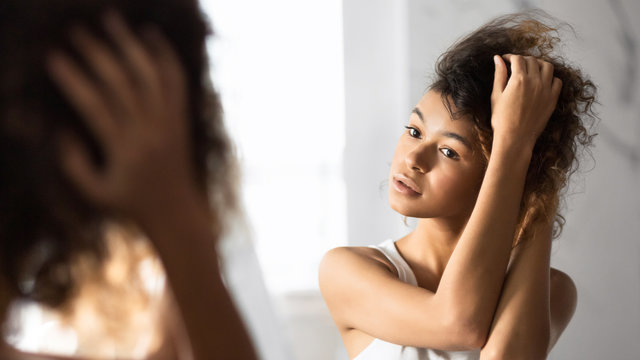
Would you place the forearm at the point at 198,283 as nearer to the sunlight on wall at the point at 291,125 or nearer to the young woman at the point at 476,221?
the young woman at the point at 476,221

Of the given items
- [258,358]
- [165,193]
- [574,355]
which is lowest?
[574,355]

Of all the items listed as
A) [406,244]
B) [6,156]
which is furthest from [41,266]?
[406,244]

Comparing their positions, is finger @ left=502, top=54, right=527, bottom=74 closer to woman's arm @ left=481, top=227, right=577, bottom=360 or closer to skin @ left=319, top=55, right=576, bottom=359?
skin @ left=319, top=55, right=576, bottom=359

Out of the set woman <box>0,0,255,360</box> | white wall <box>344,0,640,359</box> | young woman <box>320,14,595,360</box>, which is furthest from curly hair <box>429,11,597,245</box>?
woman <box>0,0,255,360</box>

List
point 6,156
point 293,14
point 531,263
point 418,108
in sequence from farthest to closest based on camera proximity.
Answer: point 293,14
point 418,108
point 531,263
point 6,156

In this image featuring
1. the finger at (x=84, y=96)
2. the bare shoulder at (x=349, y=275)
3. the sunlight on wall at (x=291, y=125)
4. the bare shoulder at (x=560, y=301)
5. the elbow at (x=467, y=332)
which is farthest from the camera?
the sunlight on wall at (x=291, y=125)

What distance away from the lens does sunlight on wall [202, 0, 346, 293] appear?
4.61 ft

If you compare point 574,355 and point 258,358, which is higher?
point 258,358

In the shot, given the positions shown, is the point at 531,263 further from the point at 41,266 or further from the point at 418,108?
the point at 41,266

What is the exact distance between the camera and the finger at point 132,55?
31cm

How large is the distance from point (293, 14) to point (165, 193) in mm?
1189

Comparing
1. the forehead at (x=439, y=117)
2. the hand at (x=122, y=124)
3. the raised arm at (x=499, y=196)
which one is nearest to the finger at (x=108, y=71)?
the hand at (x=122, y=124)

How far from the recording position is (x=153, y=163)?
306mm

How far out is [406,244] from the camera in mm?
1038
